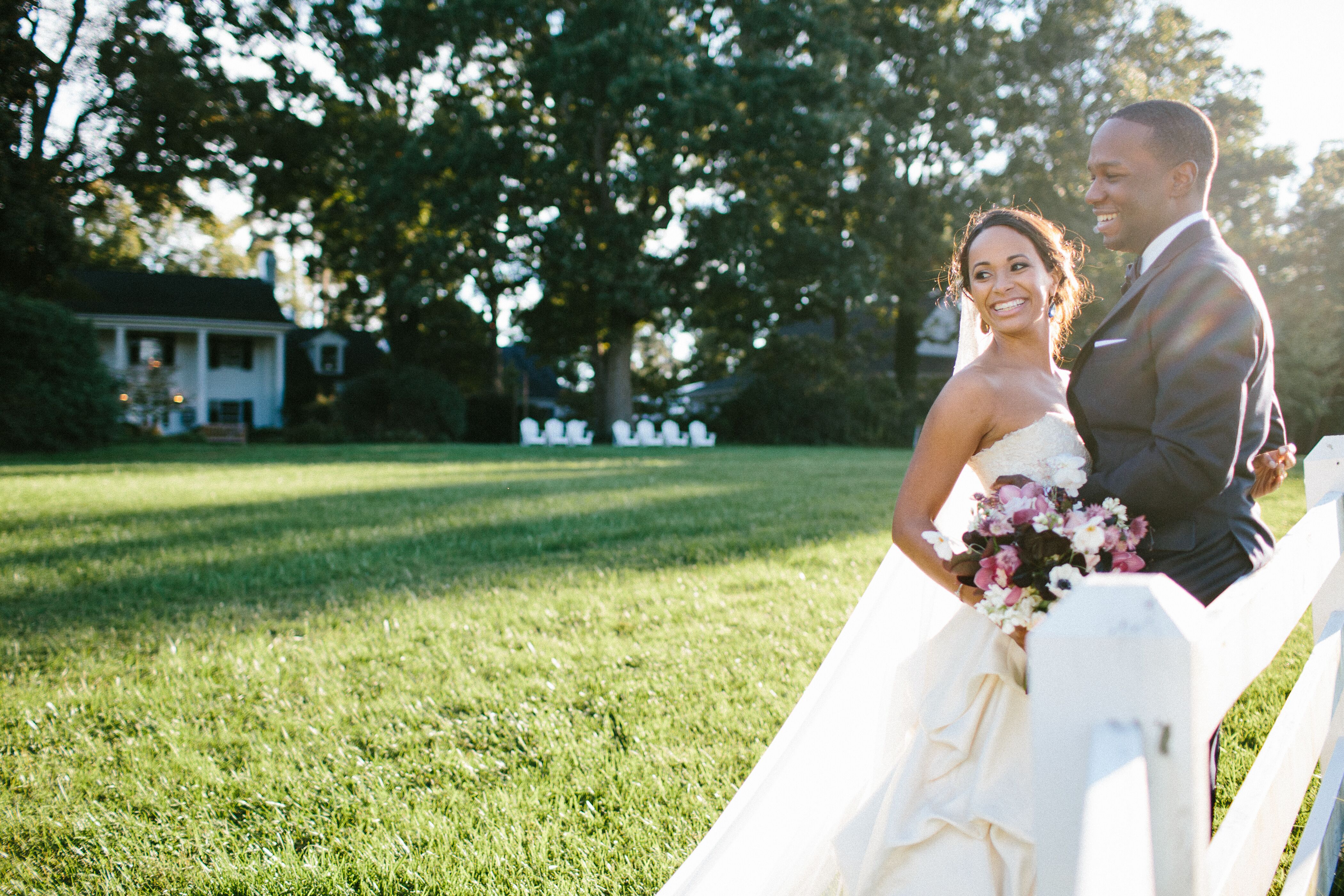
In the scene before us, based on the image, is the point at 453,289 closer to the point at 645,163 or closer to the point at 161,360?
the point at 645,163

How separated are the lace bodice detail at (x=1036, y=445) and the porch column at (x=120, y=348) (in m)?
41.1

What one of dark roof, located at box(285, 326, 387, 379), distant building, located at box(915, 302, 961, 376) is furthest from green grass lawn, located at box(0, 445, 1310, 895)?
dark roof, located at box(285, 326, 387, 379)

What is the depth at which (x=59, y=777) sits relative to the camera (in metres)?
3.61

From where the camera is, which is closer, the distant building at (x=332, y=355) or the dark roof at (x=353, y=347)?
the distant building at (x=332, y=355)

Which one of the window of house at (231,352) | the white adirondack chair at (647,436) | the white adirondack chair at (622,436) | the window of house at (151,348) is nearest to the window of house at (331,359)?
the window of house at (231,352)

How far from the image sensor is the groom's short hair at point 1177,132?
2182 millimetres

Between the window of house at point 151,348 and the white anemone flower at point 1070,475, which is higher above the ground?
the window of house at point 151,348

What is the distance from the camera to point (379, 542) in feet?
28.7

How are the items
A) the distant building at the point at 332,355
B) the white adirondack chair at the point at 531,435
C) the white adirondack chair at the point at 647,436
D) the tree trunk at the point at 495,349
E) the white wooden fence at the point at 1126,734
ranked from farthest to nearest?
1. the distant building at the point at 332,355
2. the tree trunk at the point at 495,349
3. the white adirondack chair at the point at 647,436
4. the white adirondack chair at the point at 531,435
5. the white wooden fence at the point at 1126,734

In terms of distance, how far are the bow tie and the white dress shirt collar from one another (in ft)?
0.13

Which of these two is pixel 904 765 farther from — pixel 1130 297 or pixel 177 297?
pixel 177 297

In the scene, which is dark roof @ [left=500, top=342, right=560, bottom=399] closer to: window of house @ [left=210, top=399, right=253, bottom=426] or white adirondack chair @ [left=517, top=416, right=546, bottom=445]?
window of house @ [left=210, top=399, right=253, bottom=426]

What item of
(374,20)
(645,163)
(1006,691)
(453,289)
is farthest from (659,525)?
(374,20)

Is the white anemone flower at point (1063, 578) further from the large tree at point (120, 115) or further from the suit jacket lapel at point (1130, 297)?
the large tree at point (120, 115)
